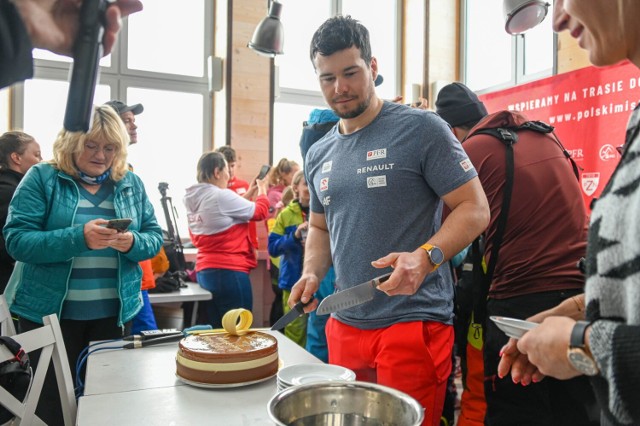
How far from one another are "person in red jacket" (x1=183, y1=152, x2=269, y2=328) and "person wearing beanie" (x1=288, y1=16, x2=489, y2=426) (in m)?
2.15

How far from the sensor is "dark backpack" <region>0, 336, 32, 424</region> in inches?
55.4

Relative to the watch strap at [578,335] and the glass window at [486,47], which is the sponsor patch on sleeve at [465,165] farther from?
the glass window at [486,47]

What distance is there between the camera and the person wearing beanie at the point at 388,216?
4.57 ft

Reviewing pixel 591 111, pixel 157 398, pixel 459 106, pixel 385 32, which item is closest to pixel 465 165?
pixel 459 106

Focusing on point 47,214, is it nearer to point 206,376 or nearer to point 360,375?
point 206,376

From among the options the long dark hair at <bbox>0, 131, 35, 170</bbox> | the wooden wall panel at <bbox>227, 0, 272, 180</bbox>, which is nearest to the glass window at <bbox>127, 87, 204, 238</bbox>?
the wooden wall panel at <bbox>227, 0, 272, 180</bbox>

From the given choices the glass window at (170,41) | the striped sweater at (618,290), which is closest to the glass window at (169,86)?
the glass window at (170,41)

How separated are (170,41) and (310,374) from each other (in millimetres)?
5256

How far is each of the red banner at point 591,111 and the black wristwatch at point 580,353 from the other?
2928 millimetres

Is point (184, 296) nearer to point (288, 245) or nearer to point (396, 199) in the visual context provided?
point (288, 245)

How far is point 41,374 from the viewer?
154 cm

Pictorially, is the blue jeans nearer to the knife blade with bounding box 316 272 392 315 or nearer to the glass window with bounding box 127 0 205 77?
the knife blade with bounding box 316 272 392 315

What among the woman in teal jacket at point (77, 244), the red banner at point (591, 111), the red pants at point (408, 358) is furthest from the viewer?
the red banner at point (591, 111)

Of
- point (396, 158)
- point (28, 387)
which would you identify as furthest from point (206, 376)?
point (396, 158)
